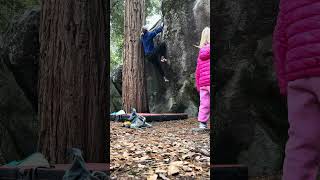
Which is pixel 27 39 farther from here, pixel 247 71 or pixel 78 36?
pixel 247 71

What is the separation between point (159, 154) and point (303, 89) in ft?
10.4

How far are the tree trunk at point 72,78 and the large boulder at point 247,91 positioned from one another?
1035mm

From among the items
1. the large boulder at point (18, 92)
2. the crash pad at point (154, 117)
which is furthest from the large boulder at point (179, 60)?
the large boulder at point (18, 92)

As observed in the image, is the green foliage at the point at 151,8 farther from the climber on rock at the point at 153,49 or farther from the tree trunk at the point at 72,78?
the tree trunk at the point at 72,78

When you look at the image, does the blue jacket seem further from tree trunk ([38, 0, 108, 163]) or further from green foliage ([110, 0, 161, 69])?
tree trunk ([38, 0, 108, 163])

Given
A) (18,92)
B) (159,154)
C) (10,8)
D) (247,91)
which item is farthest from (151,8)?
(247,91)

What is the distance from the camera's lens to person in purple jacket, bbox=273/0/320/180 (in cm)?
195

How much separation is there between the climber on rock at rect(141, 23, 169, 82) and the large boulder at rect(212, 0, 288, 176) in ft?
21.0

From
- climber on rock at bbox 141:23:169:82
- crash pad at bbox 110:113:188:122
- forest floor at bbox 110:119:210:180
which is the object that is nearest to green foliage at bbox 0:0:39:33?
forest floor at bbox 110:119:210:180

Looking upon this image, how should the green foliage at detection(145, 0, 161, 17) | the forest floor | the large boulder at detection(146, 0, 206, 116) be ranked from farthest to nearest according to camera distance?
the green foliage at detection(145, 0, 161, 17)
the large boulder at detection(146, 0, 206, 116)
the forest floor

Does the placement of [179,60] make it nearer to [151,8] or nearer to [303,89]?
[151,8]

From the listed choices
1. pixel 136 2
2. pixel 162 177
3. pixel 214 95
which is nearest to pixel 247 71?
pixel 214 95

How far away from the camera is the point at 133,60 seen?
9.84m

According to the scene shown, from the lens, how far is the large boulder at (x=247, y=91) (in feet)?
11.2
